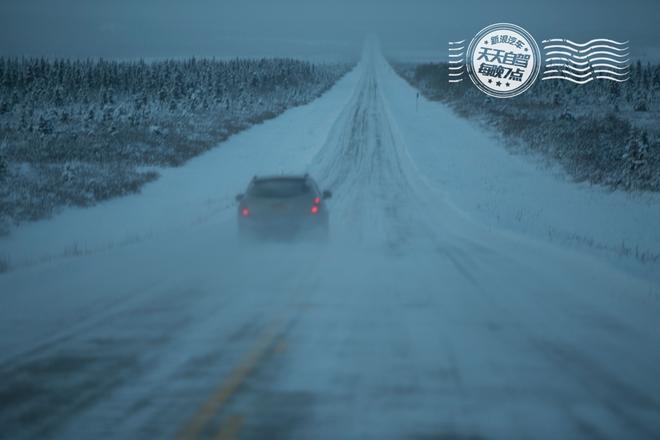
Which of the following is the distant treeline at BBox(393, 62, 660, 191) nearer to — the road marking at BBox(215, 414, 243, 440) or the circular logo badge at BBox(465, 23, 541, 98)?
the circular logo badge at BBox(465, 23, 541, 98)

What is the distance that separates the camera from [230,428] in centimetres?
517

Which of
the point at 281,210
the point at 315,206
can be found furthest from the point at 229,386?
the point at 315,206

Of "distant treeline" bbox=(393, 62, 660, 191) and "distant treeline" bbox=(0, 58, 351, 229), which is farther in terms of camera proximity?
"distant treeline" bbox=(393, 62, 660, 191)

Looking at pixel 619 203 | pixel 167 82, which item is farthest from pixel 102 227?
pixel 167 82

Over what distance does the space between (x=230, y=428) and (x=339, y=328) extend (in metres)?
3.09

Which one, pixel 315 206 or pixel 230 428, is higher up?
pixel 315 206

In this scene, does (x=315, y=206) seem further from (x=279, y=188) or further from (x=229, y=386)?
(x=229, y=386)

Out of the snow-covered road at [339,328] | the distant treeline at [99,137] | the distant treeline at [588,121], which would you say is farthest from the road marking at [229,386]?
the distant treeline at [588,121]

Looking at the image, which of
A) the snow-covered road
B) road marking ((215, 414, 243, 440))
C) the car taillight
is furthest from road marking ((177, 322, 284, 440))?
the car taillight

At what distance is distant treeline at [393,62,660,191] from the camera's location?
25.1 m

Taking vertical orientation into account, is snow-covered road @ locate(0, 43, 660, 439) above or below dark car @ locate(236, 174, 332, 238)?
below

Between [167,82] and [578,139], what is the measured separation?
187 ft

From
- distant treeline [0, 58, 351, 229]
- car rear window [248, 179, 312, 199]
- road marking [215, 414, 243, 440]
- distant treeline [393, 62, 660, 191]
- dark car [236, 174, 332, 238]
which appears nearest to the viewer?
road marking [215, 414, 243, 440]

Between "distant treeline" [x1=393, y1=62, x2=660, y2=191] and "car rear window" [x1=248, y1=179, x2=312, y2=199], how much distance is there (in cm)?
1437
